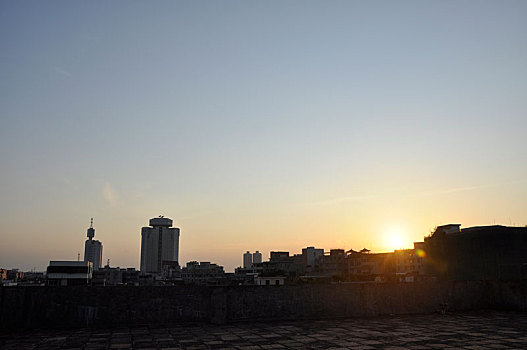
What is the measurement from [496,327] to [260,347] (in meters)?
8.57

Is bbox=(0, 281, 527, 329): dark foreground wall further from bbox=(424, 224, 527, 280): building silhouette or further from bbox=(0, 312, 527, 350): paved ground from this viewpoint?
bbox=(424, 224, 527, 280): building silhouette

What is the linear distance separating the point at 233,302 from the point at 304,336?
168 inches

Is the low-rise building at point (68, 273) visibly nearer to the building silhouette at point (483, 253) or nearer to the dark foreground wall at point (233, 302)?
the building silhouette at point (483, 253)

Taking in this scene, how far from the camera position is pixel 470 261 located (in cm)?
4725

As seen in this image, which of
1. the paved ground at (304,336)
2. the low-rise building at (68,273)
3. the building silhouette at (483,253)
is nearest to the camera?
the paved ground at (304,336)

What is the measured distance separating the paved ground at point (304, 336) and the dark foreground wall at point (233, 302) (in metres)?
0.69

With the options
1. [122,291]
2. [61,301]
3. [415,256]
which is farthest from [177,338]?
[415,256]

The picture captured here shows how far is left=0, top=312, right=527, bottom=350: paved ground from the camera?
11141 millimetres

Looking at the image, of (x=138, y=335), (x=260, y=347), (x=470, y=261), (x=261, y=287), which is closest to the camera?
(x=260, y=347)

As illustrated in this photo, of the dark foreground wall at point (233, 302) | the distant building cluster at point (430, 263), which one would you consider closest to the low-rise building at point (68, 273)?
the distant building cluster at point (430, 263)

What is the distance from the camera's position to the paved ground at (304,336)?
1114cm

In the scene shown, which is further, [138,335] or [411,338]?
[138,335]

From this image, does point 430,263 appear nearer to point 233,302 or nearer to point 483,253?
point 483,253

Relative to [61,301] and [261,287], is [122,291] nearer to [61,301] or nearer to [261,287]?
[61,301]
